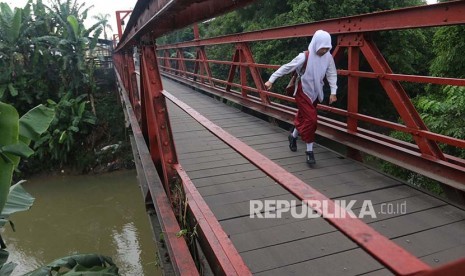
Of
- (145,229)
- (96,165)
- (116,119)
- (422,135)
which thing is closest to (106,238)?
(145,229)

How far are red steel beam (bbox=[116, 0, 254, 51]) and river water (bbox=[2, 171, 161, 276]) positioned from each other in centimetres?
596

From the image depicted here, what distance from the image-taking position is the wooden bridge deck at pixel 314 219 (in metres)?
2.16

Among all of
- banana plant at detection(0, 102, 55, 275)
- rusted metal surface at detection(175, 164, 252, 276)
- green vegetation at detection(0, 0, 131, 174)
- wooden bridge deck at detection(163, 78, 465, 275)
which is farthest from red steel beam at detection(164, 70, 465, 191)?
green vegetation at detection(0, 0, 131, 174)

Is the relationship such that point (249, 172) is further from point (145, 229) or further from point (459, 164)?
point (145, 229)

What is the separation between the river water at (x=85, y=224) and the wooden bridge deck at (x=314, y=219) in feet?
15.1

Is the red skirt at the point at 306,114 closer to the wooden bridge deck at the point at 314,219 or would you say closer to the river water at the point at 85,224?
the wooden bridge deck at the point at 314,219

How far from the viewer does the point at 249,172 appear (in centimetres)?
358

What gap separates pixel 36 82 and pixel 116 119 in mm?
3016

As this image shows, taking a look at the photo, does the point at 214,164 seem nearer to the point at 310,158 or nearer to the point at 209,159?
the point at 209,159

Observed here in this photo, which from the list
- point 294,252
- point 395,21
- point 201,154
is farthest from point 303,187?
point 201,154

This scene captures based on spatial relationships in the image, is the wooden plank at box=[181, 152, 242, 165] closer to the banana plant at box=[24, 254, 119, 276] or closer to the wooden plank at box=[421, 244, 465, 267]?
the banana plant at box=[24, 254, 119, 276]

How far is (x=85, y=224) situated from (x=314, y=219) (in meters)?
8.50

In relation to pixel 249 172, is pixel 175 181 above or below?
above

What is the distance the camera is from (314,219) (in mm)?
2648
